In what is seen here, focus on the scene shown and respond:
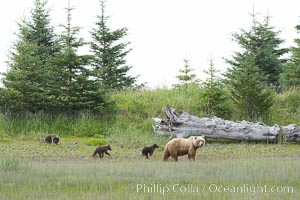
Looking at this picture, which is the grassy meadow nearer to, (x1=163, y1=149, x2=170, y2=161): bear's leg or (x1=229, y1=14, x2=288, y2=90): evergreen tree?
(x1=163, y1=149, x2=170, y2=161): bear's leg

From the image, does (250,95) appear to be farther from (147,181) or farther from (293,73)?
(147,181)

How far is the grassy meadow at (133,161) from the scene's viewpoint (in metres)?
6.35

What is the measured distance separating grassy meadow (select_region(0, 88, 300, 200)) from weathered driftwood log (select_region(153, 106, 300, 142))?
34cm

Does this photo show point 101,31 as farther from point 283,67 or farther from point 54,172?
point 54,172

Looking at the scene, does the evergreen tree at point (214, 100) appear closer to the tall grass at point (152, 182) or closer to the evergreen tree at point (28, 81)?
the evergreen tree at point (28, 81)

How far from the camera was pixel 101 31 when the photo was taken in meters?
24.6

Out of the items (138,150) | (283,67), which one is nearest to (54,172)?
(138,150)

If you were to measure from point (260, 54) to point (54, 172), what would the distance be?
1846cm

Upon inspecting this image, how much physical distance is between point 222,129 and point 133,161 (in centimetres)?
555

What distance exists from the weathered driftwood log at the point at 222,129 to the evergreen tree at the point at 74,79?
10.2ft

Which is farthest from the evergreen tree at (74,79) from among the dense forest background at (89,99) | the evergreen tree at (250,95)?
the evergreen tree at (250,95)

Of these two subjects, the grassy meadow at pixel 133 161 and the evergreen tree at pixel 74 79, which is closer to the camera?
the grassy meadow at pixel 133 161

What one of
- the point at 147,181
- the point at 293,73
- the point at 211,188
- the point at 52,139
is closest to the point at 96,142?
the point at 52,139

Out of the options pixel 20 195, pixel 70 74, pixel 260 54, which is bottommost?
pixel 20 195
